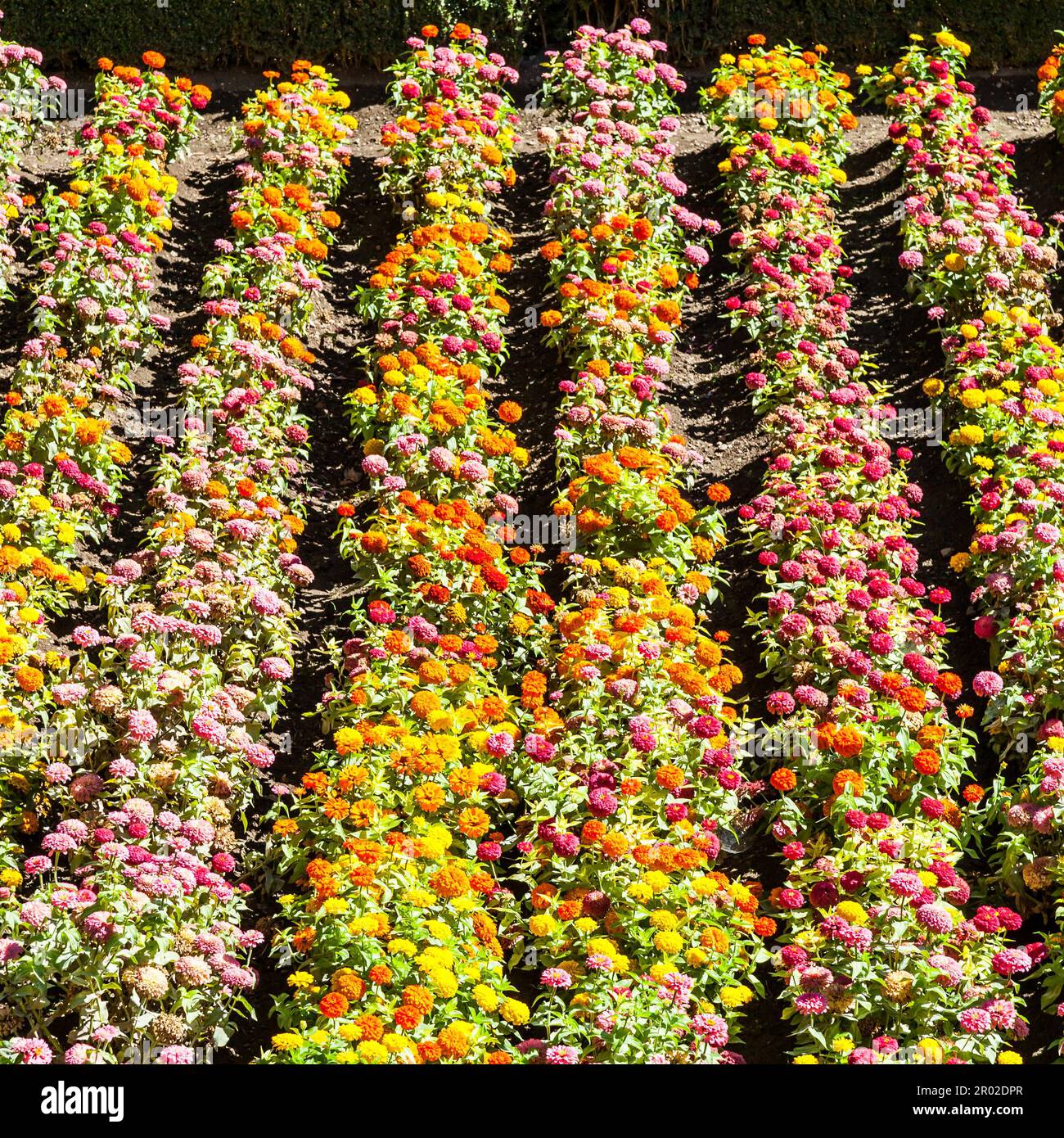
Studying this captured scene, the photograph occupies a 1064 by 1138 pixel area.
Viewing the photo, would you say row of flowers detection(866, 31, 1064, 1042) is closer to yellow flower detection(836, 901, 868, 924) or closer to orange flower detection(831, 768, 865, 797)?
orange flower detection(831, 768, 865, 797)

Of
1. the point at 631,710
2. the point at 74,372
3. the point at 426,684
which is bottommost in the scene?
the point at 631,710

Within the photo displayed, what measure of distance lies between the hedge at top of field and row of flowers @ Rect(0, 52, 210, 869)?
413 millimetres

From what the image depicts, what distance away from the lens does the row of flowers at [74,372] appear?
814cm

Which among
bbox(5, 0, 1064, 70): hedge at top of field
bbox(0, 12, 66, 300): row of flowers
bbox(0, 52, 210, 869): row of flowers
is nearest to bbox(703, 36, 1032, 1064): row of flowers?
bbox(5, 0, 1064, 70): hedge at top of field

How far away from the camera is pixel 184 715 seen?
26.3ft

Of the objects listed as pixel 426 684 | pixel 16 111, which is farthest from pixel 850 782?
pixel 16 111

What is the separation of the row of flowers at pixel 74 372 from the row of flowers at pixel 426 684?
1168 mm

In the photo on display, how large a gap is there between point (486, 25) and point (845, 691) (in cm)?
615

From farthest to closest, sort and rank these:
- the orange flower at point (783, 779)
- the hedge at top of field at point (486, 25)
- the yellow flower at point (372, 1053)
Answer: the hedge at top of field at point (486, 25)
the orange flower at point (783, 779)
the yellow flower at point (372, 1053)

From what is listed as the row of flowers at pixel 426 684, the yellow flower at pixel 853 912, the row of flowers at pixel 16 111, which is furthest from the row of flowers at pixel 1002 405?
the row of flowers at pixel 16 111

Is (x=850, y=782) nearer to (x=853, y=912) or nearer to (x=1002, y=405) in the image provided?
(x=853, y=912)

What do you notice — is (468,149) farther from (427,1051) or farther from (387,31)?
(427,1051)

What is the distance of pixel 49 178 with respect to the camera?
11.7 m

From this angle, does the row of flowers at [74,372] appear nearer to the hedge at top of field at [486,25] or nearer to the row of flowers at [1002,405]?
the hedge at top of field at [486,25]
